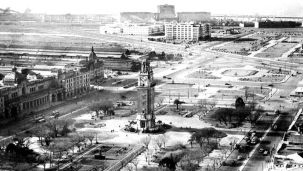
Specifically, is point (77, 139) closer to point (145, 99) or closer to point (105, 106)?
point (145, 99)

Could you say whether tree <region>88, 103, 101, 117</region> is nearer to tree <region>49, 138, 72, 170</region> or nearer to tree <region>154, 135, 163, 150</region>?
tree <region>154, 135, 163, 150</region>

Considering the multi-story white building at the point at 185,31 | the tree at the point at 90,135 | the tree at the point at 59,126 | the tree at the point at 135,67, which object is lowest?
the tree at the point at 90,135

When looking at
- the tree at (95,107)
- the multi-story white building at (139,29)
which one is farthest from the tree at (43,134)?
the multi-story white building at (139,29)

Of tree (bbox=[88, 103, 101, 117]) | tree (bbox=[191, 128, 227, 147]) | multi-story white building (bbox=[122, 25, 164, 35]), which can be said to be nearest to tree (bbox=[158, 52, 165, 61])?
multi-story white building (bbox=[122, 25, 164, 35])

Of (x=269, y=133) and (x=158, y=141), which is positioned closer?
(x=158, y=141)

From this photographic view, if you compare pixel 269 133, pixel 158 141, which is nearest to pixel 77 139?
pixel 158 141

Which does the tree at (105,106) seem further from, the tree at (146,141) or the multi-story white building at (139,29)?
the multi-story white building at (139,29)
